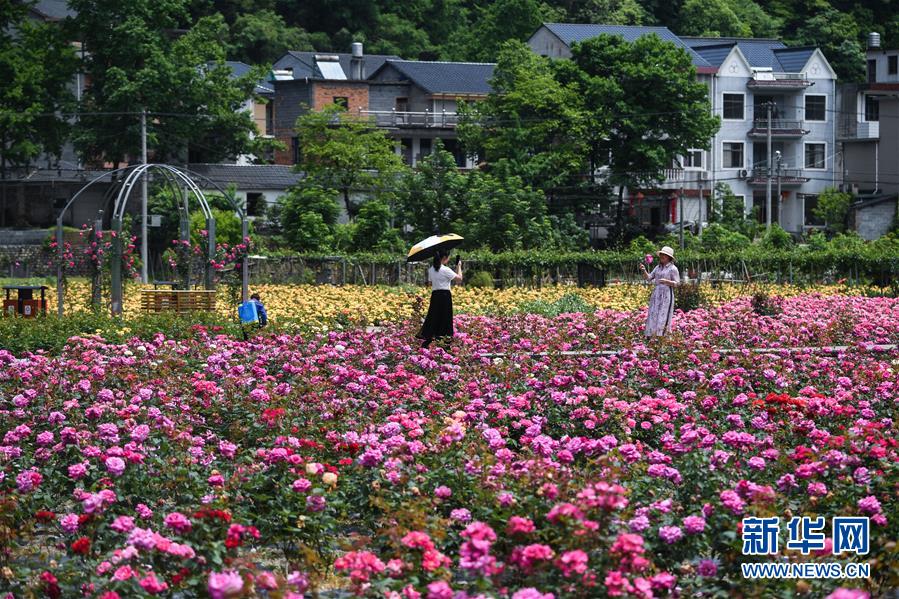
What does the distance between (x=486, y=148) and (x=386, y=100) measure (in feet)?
39.6

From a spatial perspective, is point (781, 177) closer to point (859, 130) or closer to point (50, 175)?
point (859, 130)

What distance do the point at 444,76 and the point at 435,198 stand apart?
66.6ft

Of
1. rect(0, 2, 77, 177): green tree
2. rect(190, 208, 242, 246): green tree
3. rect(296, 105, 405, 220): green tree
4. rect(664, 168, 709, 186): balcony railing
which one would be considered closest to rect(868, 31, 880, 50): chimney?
rect(664, 168, 709, 186): balcony railing

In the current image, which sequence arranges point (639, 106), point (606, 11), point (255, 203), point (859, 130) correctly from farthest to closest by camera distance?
point (606, 11)
point (859, 130)
point (255, 203)
point (639, 106)

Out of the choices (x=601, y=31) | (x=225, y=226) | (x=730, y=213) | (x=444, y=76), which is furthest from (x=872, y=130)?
(x=225, y=226)

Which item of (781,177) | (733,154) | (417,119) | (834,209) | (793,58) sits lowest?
(834,209)

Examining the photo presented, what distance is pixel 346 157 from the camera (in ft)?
203

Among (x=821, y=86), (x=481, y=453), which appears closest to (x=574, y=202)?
(x=821, y=86)

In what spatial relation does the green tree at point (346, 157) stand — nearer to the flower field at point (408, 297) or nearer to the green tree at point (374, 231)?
the green tree at point (374, 231)

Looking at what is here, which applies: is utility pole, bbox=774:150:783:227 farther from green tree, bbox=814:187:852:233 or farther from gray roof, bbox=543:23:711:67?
gray roof, bbox=543:23:711:67

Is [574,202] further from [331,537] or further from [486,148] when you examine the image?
[331,537]

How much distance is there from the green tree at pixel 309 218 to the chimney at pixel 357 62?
1739 cm

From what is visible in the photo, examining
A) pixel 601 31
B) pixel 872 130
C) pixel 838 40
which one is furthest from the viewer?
pixel 838 40

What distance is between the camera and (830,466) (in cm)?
881
